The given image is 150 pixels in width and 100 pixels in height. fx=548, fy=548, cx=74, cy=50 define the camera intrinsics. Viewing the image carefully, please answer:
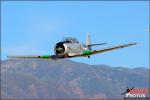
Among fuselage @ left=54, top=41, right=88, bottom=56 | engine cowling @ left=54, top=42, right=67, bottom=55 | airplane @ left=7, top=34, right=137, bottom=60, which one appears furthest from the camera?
engine cowling @ left=54, top=42, right=67, bottom=55

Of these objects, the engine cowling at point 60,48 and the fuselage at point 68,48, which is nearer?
the fuselage at point 68,48

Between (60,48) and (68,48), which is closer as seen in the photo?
(68,48)

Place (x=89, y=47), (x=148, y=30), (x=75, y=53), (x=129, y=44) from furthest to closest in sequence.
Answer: (x=89, y=47), (x=75, y=53), (x=129, y=44), (x=148, y=30)

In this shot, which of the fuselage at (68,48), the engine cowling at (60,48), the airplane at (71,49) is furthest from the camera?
the engine cowling at (60,48)

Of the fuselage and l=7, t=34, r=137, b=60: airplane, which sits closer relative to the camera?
l=7, t=34, r=137, b=60: airplane

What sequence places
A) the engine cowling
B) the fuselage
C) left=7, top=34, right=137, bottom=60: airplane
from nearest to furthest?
left=7, top=34, right=137, bottom=60: airplane → the fuselage → the engine cowling

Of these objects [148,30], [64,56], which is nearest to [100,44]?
[64,56]

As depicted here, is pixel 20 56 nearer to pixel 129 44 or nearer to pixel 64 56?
pixel 64 56

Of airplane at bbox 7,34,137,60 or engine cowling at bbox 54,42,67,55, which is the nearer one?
airplane at bbox 7,34,137,60

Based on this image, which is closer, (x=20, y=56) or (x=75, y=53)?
(x=20, y=56)

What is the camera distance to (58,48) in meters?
84.3

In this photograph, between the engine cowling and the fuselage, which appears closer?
the fuselage

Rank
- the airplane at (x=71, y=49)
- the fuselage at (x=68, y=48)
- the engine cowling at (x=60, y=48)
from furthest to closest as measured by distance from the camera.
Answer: the engine cowling at (x=60, y=48)
the fuselage at (x=68, y=48)
the airplane at (x=71, y=49)

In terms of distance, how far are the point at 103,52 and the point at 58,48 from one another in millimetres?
7960
